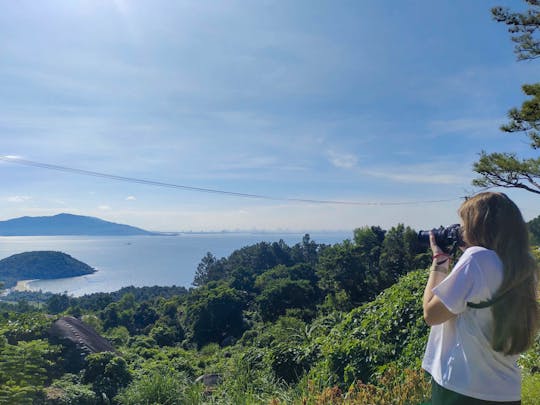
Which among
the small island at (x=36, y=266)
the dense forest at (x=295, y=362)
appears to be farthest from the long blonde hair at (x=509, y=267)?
the small island at (x=36, y=266)

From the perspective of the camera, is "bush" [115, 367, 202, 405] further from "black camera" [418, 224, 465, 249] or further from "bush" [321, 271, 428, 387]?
"black camera" [418, 224, 465, 249]

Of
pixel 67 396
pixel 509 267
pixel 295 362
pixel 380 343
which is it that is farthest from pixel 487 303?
pixel 67 396

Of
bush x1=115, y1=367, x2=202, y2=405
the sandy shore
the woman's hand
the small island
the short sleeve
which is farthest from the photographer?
the small island

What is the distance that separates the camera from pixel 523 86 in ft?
19.2

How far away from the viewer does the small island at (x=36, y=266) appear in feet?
300

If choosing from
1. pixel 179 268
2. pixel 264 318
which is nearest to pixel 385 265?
pixel 264 318

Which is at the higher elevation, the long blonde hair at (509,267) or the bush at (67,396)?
the long blonde hair at (509,267)

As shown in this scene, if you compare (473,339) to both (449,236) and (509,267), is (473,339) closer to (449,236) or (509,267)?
(509,267)

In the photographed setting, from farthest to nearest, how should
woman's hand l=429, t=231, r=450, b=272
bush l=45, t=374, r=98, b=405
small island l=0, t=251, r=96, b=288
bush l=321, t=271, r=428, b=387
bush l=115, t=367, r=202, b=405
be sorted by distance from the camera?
small island l=0, t=251, r=96, b=288 → bush l=45, t=374, r=98, b=405 → bush l=115, t=367, r=202, b=405 → bush l=321, t=271, r=428, b=387 → woman's hand l=429, t=231, r=450, b=272

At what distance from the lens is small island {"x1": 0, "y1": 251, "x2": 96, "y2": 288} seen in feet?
300

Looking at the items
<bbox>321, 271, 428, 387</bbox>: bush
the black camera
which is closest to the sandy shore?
<bbox>321, 271, 428, 387</bbox>: bush

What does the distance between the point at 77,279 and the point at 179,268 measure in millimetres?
37930

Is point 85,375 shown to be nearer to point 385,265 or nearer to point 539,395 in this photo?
point 539,395

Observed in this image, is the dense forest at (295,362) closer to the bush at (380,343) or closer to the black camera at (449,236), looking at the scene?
the bush at (380,343)
